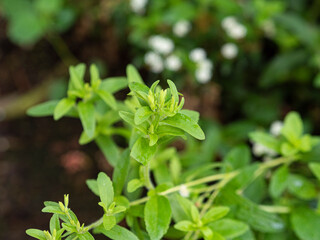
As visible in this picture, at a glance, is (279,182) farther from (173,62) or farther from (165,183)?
(173,62)

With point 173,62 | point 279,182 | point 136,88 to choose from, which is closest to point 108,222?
point 136,88

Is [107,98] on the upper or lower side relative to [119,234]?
upper

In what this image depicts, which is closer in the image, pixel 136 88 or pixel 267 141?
pixel 136 88

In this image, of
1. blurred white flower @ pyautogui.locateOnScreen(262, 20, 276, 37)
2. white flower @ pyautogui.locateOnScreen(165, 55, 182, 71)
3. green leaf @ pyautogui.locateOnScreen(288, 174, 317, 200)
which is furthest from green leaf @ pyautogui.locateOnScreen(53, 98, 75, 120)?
blurred white flower @ pyautogui.locateOnScreen(262, 20, 276, 37)

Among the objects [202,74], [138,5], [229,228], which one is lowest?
[229,228]

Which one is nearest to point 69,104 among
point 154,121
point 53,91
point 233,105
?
point 154,121

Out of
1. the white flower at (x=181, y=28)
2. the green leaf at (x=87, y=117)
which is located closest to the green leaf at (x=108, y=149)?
the green leaf at (x=87, y=117)
